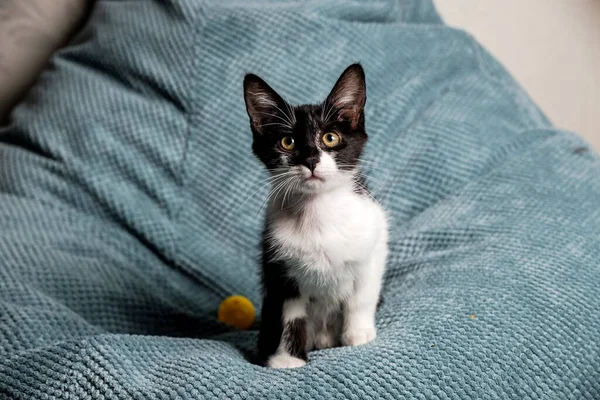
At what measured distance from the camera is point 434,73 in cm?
152

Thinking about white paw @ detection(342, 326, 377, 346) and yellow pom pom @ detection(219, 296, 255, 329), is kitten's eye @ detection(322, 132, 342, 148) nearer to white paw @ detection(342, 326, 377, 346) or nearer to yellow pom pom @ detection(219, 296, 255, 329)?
white paw @ detection(342, 326, 377, 346)

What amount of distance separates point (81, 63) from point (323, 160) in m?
0.97

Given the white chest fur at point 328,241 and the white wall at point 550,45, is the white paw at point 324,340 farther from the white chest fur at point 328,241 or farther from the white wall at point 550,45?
the white wall at point 550,45

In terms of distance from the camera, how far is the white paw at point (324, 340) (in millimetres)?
→ 991

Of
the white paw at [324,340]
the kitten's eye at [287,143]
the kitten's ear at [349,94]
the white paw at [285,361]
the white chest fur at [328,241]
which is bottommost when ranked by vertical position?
the white paw at [324,340]

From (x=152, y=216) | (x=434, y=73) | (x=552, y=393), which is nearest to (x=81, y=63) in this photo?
(x=152, y=216)

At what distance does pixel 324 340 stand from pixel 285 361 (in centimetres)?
11

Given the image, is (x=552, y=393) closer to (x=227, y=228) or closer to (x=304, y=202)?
(x=304, y=202)

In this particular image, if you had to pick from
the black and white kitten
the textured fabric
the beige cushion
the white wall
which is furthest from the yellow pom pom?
the white wall

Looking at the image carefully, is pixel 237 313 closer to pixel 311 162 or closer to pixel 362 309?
pixel 362 309

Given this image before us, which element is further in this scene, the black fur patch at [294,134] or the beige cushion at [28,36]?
the beige cushion at [28,36]

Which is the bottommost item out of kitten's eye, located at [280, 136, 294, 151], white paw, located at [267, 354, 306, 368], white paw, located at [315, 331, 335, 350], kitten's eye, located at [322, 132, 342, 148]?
white paw, located at [315, 331, 335, 350]

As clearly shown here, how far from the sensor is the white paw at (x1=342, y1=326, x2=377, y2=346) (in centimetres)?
93

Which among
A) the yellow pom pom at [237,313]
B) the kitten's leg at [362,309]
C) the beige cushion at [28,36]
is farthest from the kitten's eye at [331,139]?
the beige cushion at [28,36]
